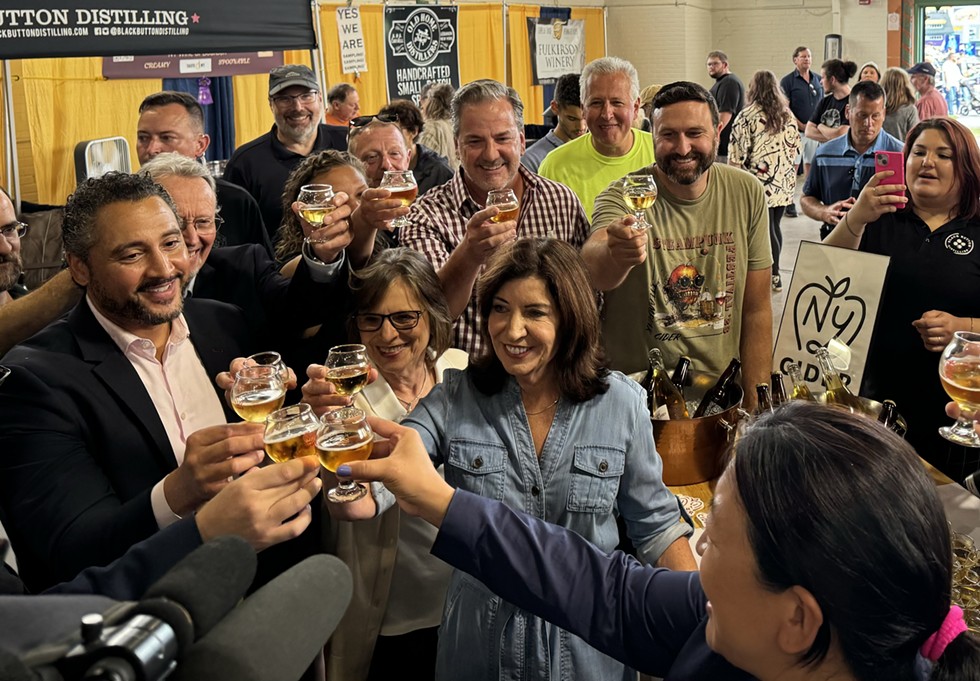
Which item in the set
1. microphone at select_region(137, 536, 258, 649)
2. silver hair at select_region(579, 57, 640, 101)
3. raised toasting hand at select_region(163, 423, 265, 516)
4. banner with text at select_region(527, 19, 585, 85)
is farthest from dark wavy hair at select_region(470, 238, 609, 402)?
banner with text at select_region(527, 19, 585, 85)

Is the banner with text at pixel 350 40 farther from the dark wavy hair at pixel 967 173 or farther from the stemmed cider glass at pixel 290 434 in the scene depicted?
the stemmed cider glass at pixel 290 434

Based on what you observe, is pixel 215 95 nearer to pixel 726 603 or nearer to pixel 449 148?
pixel 449 148

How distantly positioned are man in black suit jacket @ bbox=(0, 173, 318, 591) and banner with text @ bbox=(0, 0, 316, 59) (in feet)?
11.8

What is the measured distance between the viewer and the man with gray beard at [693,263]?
10.2 feet

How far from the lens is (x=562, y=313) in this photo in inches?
81.5

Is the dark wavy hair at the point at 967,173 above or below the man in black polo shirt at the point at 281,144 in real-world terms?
below

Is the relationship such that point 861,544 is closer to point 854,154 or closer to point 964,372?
point 964,372

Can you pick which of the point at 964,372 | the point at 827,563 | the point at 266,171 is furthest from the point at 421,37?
the point at 827,563

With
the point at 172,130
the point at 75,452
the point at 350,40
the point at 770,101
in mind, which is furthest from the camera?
the point at 350,40

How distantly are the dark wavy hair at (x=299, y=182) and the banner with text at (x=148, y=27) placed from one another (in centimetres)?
263

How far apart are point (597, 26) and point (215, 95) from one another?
9.03 m

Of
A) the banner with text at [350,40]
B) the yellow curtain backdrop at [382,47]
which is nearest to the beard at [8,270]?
the banner with text at [350,40]

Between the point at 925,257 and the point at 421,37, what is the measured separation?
372 inches

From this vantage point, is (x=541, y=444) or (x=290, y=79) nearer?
(x=541, y=444)
